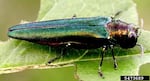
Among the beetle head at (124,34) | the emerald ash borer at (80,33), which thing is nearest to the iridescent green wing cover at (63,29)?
the emerald ash borer at (80,33)

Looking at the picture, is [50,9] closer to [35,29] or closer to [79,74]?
[35,29]

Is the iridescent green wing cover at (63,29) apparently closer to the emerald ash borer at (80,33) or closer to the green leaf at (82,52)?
the emerald ash borer at (80,33)

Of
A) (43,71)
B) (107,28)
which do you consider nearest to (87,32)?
(107,28)

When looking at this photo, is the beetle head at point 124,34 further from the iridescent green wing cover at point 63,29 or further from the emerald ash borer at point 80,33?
the iridescent green wing cover at point 63,29

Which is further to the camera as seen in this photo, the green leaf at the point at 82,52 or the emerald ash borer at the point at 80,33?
the emerald ash borer at the point at 80,33

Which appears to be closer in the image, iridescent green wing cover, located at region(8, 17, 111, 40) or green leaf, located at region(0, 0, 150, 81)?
green leaf, located at region(0, 0, 150, 81)

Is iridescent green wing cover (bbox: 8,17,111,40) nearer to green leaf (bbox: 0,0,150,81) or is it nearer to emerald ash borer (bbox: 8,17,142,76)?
emerald ash borer (bbox: 8,17,142,76)

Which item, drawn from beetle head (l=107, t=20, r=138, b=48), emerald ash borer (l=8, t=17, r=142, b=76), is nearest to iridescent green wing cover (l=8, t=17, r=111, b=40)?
emerald ash borer (l=8, t=17, r=142, b=76)
